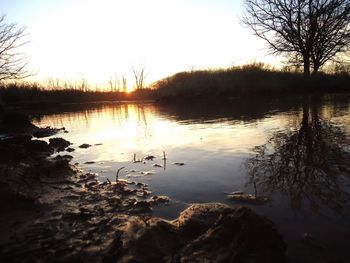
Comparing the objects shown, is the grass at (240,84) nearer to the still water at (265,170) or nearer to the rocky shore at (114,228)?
the still water at (265,170)

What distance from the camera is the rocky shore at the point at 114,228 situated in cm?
311

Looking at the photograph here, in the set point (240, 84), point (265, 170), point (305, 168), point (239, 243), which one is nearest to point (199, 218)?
point (239, 243)

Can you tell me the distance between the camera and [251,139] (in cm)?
935

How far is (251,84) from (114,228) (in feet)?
103

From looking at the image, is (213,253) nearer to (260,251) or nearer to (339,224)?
(260,251)

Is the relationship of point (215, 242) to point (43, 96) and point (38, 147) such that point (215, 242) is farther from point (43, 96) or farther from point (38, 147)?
point (43, 96)

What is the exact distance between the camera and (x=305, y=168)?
605cm

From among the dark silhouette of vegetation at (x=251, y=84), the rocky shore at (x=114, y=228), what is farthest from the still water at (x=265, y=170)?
the dark silhouette of vegetation at (x=251, y=84)

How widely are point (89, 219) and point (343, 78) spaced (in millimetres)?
34475

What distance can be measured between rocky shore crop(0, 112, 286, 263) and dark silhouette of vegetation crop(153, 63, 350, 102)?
27711mm

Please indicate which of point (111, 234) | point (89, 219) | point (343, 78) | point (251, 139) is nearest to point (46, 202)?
point (89, 219)

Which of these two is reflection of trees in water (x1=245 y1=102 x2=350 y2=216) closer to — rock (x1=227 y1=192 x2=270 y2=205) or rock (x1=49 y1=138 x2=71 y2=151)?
rock (x1=227 y1=192 x2=270 y2=205)

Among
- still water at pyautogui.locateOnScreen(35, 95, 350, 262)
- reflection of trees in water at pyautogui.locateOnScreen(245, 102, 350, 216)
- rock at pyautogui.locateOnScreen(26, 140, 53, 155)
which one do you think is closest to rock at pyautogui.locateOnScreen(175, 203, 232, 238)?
still water at pyautogui.locateOnScreen(35, 95, 350, 262)

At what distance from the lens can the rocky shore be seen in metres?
3.11
